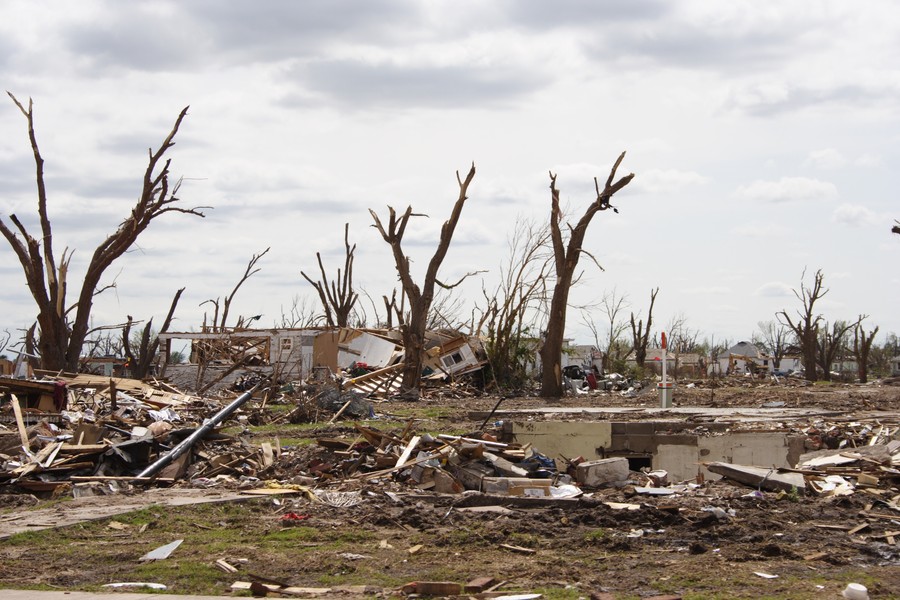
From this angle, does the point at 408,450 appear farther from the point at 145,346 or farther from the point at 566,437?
the point at 145,346

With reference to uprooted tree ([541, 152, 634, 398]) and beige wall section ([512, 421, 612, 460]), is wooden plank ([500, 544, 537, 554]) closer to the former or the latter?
beige wall section ([512, 421, 612, 460])

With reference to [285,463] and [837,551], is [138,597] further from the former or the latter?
[285,463]

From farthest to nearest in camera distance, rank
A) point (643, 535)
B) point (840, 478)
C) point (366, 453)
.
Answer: point (366, 453) < point (840, 478) < point (643, 535)

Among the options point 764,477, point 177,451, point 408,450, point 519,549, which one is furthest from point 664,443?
point 519,549

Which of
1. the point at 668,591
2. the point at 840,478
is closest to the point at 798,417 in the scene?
the point at 840,478

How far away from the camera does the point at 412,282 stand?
1264 inches

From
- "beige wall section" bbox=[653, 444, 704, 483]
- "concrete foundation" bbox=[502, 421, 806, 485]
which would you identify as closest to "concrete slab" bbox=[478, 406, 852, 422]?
"concrete foundation" bbox=[502, 421, 806, 485]

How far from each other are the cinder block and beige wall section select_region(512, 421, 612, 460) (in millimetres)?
3035

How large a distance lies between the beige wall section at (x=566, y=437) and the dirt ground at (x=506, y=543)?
398 cm

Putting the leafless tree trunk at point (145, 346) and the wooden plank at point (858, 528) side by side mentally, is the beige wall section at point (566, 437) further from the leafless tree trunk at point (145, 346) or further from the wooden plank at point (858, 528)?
the leafless tree trunk at point (145, 346)

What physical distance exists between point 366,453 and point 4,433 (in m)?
5.58

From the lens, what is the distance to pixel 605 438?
617 inches

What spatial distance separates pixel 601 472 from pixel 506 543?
13.8 feet

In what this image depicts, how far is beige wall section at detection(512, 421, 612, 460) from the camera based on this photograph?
619 inches
